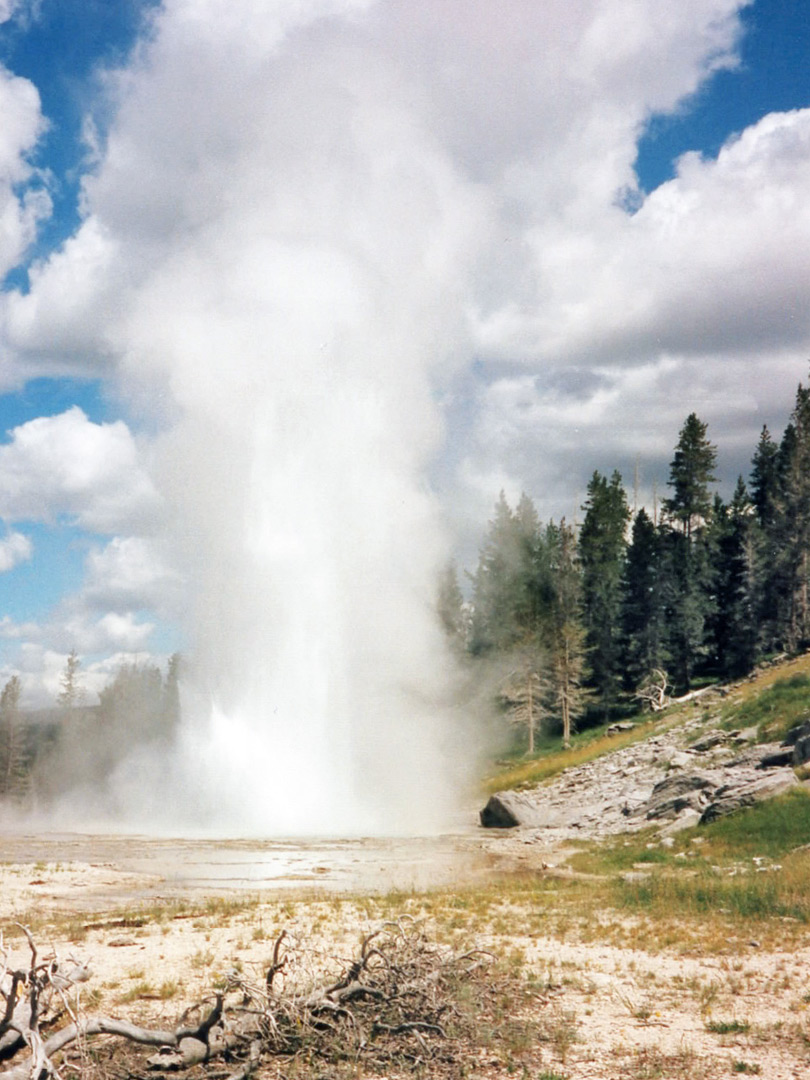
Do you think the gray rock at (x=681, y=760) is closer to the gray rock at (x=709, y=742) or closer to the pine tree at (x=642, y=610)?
the gray rock at (x=709, y=742)

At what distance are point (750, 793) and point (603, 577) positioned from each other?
5271cm

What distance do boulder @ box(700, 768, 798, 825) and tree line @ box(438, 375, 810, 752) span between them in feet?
109

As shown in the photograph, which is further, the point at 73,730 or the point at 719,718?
the point at 73,730

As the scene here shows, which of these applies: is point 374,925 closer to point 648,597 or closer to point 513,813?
point 513,813

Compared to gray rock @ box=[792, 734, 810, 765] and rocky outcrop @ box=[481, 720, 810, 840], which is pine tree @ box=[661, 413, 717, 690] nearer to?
rocky outcrop @ box=[481, 720, 810, 840]

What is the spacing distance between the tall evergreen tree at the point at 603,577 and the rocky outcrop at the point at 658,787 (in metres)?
23.5

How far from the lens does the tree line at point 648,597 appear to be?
60156mm

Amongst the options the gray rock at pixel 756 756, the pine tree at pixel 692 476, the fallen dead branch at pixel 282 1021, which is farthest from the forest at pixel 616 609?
the fallen dead branch at pixel 282 1021

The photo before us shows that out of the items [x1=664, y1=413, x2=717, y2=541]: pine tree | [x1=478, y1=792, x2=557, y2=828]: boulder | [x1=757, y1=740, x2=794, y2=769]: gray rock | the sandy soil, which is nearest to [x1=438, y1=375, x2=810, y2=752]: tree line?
[x1=664, y1=413, x2=717, y2=541]: pine tree

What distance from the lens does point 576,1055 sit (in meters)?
8.52

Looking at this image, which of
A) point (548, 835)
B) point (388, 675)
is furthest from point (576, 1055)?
point (388, 675)

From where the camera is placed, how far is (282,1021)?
28.2 ft

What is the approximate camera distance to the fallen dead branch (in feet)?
24.4

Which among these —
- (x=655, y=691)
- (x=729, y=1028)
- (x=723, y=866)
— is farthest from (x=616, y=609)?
(x=729, y=1028)
